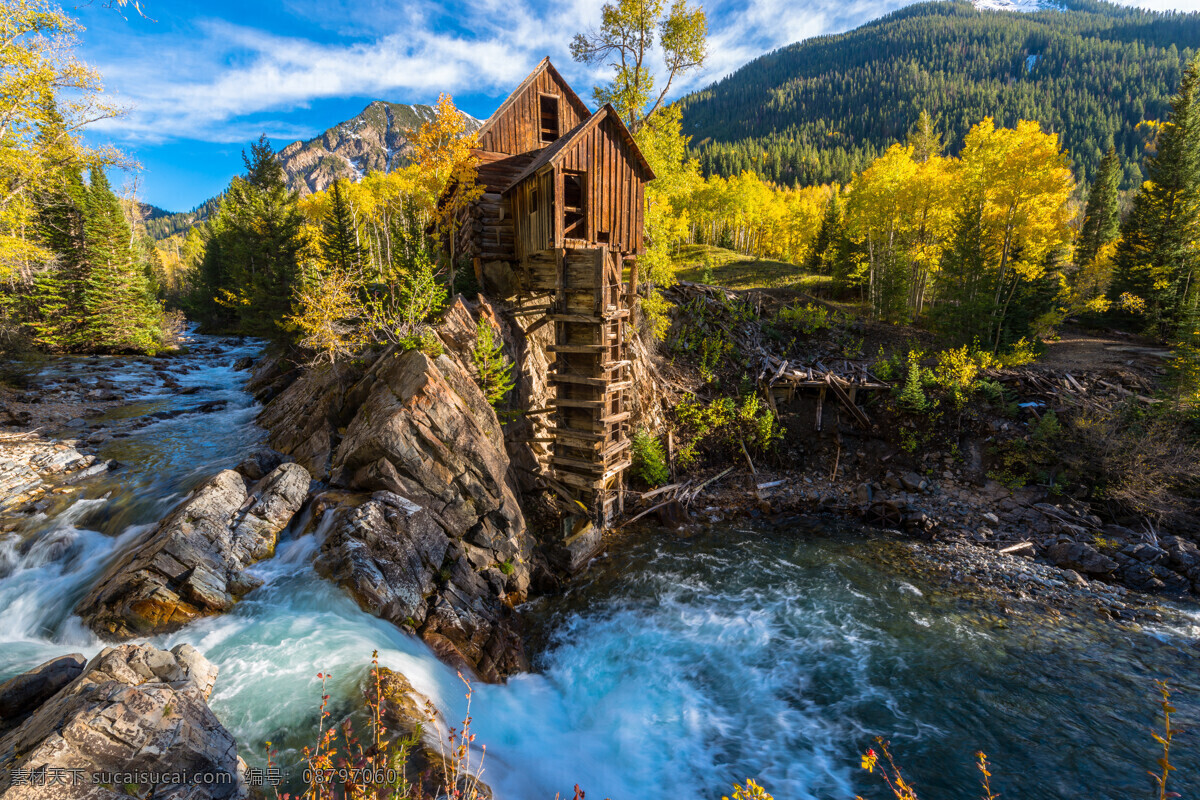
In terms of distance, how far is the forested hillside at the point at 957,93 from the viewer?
110438mm

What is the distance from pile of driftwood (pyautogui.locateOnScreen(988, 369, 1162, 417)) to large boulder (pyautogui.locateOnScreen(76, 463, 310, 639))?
24823 mm

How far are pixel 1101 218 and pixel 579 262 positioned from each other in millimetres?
49283

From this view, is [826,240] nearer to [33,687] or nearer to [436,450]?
[436,450]

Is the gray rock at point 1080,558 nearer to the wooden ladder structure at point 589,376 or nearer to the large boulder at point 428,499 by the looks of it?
the wooden ladder structure at point 589,376

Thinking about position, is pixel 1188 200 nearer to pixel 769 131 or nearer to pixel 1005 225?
pixel 1005 225

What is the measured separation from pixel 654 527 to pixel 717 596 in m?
4.00

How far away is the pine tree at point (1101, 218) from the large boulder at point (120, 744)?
185 ft

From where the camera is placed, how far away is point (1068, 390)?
715 inches

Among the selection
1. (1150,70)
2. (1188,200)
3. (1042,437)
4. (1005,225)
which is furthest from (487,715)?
(1150,70)

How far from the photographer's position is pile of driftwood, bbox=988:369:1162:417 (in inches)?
687

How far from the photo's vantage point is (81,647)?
818cm

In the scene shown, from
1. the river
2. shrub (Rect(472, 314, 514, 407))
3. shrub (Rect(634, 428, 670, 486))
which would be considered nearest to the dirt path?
the river

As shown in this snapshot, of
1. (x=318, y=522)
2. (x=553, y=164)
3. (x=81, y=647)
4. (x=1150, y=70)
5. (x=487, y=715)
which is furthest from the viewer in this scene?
(x=1150, y=70)

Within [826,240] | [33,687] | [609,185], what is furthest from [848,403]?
[826,240]
